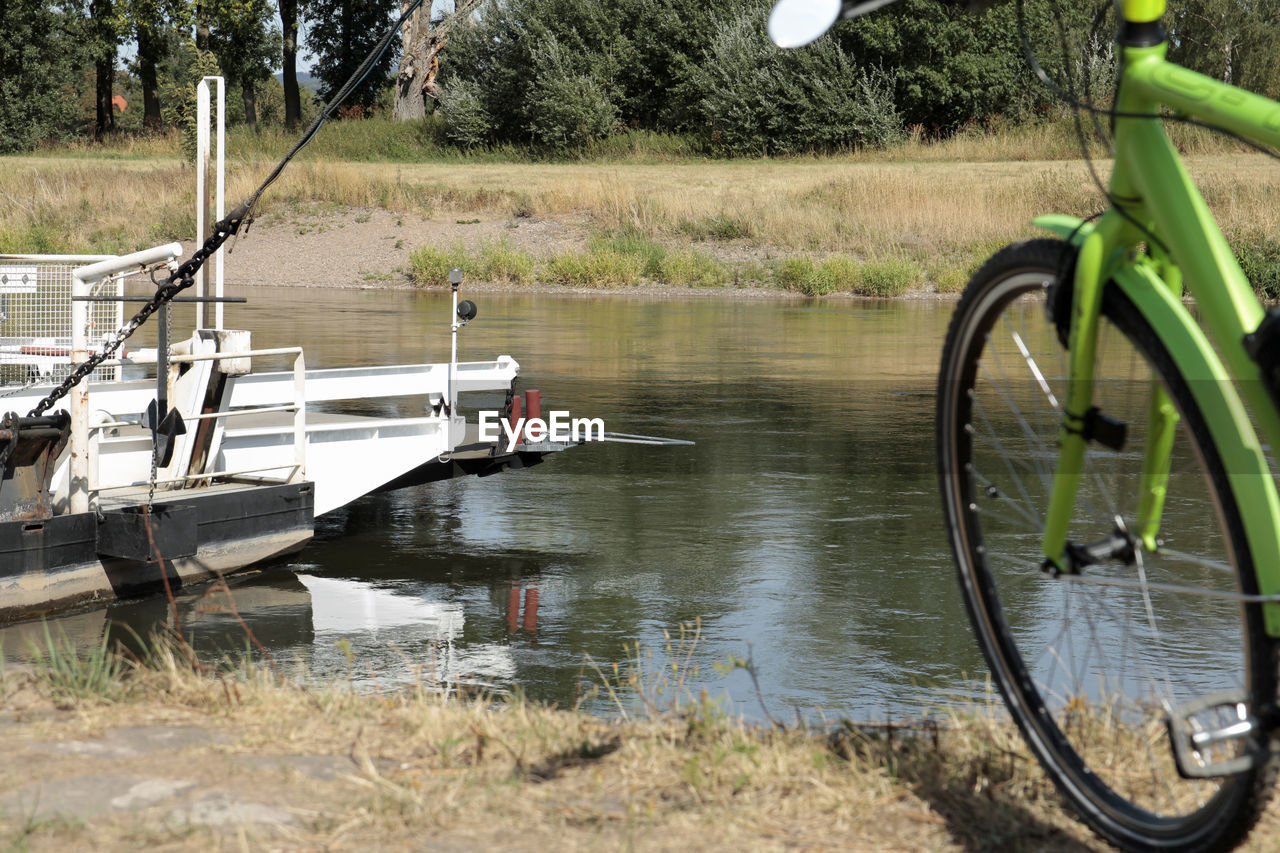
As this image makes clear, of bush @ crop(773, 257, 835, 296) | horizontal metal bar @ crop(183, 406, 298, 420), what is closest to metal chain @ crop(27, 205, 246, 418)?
horizontal metal bar @ crop(183, 406, 298, 420)

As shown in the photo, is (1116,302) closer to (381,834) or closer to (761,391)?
(381,834)

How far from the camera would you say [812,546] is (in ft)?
32.9

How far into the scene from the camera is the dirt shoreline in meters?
34.0

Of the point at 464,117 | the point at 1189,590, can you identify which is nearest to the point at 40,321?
the point at 1189,590

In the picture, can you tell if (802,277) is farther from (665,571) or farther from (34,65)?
(34,65)

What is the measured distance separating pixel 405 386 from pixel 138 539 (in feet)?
9.03

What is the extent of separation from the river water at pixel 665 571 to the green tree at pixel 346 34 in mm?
54837

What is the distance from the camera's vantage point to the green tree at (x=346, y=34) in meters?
69.0

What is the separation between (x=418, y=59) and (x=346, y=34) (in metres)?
7.88

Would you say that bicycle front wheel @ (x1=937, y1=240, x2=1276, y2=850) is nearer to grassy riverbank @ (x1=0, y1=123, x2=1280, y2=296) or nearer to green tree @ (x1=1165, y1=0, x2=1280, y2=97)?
green tree @ (x1=1165, y1=0, x2=1280, y2=97)

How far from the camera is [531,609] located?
8.66 meters

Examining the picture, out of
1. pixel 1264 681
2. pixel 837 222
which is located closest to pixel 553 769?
pixel 1264 681

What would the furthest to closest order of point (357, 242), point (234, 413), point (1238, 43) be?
point (357, 242)
point (234, 413)
point (1238, 43)

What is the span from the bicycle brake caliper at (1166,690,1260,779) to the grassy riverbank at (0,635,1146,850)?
0.54 metres
